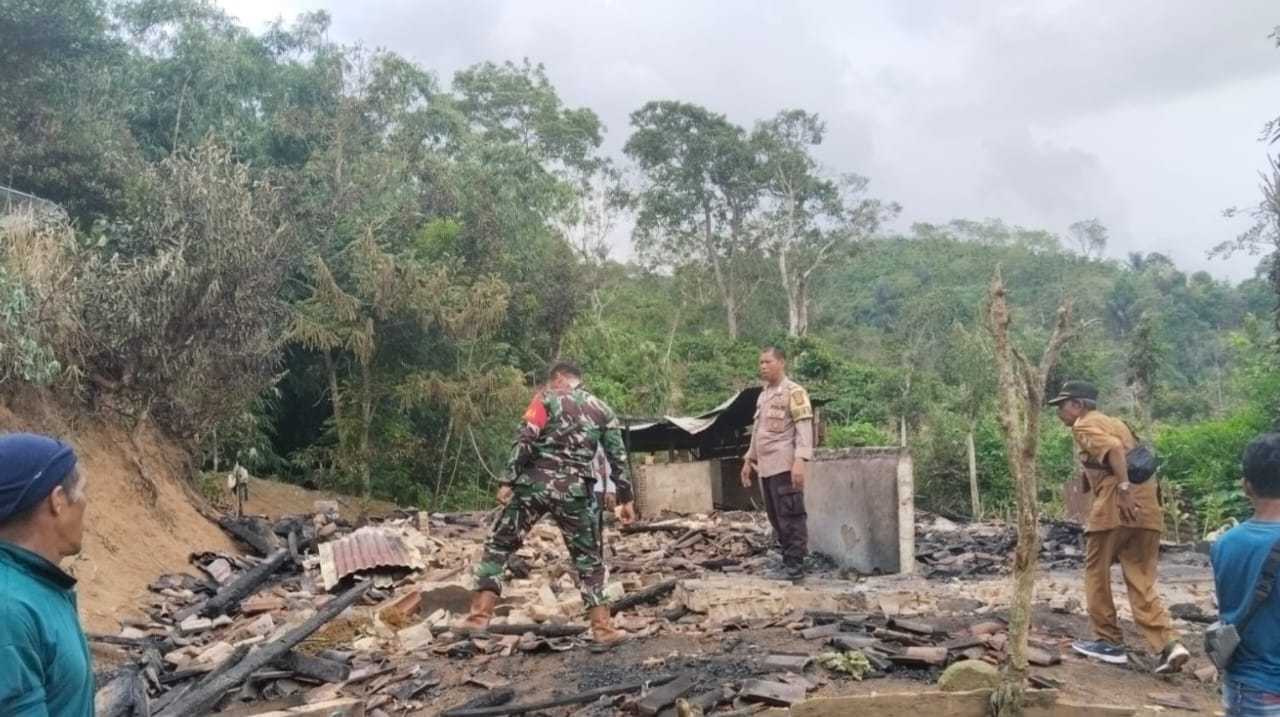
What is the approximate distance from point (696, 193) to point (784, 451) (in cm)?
3055

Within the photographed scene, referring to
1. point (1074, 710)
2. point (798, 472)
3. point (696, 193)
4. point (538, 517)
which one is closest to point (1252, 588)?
point (1074, 710)

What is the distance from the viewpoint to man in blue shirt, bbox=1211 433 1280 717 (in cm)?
324

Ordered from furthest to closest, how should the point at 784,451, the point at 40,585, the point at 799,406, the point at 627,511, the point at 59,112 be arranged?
1. the point at 59,112
2. the point at 784,451
3. the point at 799,406
4. the point at 627,511
5. the point at 40,585

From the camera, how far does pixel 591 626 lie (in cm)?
687

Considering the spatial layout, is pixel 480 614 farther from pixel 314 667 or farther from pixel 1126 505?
pixel 1126 505

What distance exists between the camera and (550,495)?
22.9ft

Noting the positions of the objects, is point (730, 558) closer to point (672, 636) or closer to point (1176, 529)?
point (672, 636)

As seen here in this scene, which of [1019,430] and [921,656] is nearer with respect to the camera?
[1019,430]

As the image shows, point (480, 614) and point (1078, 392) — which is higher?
point (1078, 392)

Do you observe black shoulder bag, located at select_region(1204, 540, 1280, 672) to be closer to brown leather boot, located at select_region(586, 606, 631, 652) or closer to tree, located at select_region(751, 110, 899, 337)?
brown leather boot, located at select_region(586, 606, 631, 652)

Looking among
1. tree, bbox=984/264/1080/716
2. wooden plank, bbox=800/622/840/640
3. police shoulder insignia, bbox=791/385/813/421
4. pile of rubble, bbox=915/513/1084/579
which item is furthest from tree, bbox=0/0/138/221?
tree, bbox=984/264/1080/716

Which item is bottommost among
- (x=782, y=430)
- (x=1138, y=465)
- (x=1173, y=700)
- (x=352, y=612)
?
(x=1173, y=700)

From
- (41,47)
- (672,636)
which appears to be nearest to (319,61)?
(41,47)

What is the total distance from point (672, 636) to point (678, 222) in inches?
1318
